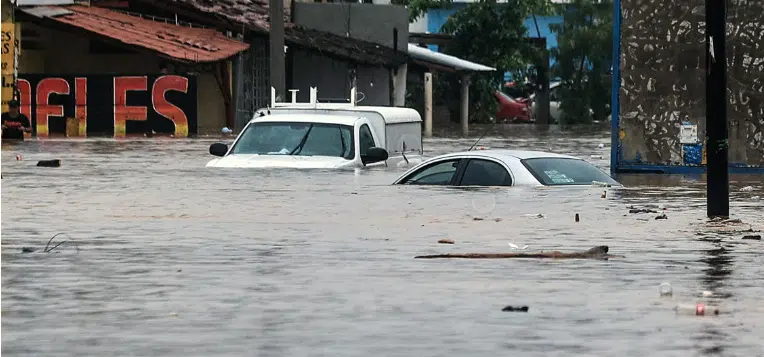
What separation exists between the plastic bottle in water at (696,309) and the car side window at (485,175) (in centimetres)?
1008

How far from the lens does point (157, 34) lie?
47000mm

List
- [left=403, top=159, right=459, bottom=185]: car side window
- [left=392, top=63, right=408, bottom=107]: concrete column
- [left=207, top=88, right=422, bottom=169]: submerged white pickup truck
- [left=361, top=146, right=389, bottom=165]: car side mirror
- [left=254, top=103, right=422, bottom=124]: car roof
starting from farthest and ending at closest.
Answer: [left=392, top=63, right=408, bottom=107]: concrete column, [left=254, top=103, right=422, bottom=124]: car roof, [left=207, top=88, right=422, bottom=169]: submerged white pickup truck, [left=361, top=146, right=389, bottom=165]: car side mirror, [left=403, top=159, right=459, bottom=185]: car side window

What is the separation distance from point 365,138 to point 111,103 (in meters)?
23.1

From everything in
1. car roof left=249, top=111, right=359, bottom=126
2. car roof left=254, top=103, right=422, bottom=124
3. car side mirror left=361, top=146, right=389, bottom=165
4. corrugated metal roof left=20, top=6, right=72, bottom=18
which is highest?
corrugated metal roof left=20, top=6, right=72, bottom=18

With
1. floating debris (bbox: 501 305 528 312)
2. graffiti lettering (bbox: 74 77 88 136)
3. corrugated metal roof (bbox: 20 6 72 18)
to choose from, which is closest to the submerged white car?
floating debris (bbox: 501 305 528 312)

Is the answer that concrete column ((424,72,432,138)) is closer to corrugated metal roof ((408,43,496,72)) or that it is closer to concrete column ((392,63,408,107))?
concrete column ((392,63,408,107))

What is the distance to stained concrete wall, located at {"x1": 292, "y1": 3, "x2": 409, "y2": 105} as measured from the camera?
180ft

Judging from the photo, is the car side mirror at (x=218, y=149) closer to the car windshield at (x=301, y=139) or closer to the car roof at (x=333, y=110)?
the car windshield at (x=301, y=139)

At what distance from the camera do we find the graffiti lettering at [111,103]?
152 ft

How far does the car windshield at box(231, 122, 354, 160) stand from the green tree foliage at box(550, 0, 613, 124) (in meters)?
47.5

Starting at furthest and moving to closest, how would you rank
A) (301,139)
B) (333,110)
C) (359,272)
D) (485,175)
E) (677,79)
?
(677,79) < (333,110) < (301,139) < (485,175) < (359,272)

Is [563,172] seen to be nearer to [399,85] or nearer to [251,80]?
[251,80]

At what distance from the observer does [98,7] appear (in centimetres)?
5038

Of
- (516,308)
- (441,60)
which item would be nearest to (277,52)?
(441,60)
